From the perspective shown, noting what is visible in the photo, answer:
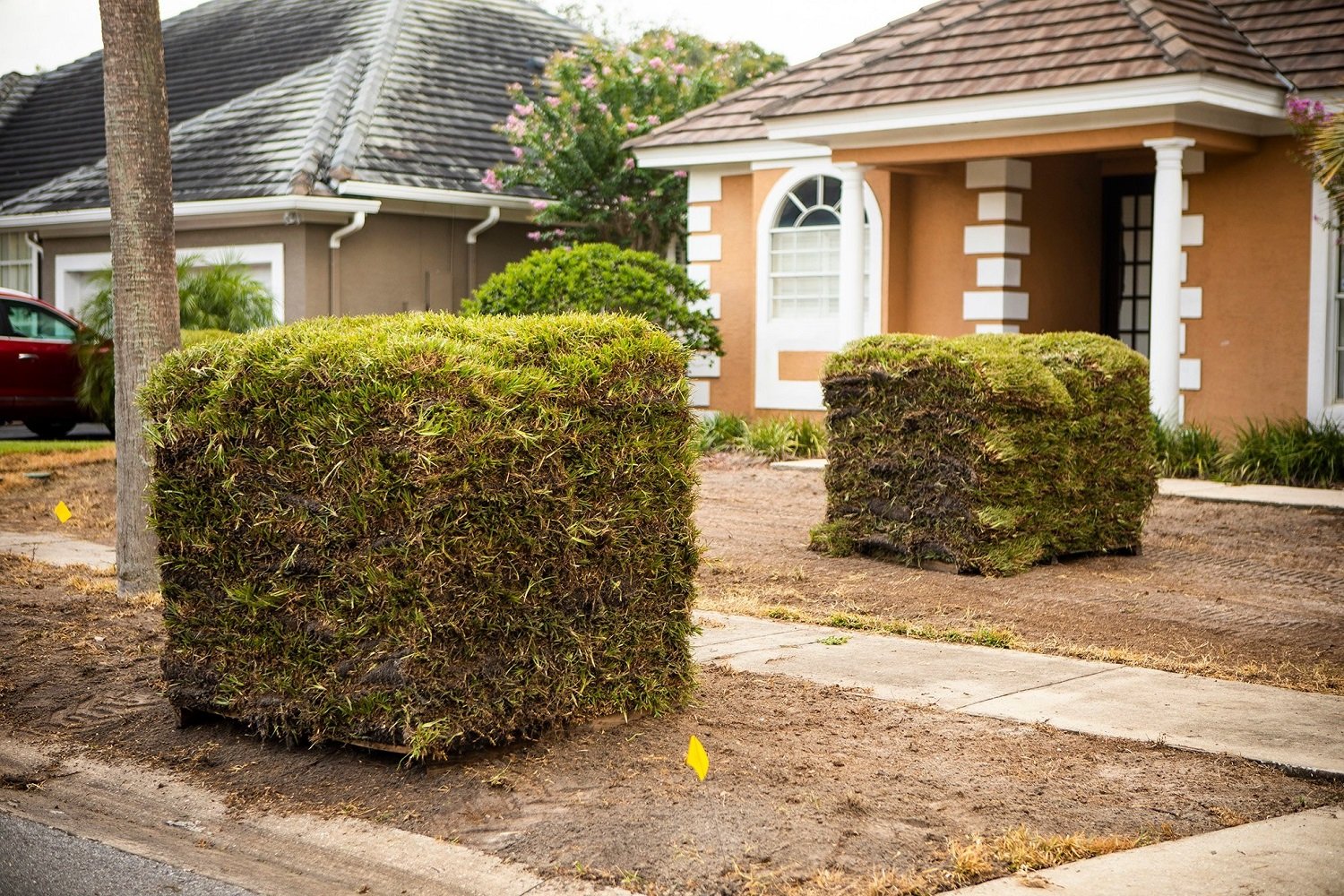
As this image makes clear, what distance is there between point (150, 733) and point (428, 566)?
5.42ft

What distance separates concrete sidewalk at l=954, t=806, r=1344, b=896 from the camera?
14.2 ft

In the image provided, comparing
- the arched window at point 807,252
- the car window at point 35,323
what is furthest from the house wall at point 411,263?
the arched window at point 807,252

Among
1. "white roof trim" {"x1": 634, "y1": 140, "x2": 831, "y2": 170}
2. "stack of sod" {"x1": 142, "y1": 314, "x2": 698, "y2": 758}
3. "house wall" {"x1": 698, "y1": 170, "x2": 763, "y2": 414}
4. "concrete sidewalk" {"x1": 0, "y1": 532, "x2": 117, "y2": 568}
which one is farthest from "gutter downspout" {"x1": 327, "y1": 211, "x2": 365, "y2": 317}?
"stack of sod" {"x1": 142, "y1": 314, "x2": 698, "y2": 758}

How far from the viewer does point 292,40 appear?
25.0m

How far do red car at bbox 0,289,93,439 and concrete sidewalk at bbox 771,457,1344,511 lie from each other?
10.7m

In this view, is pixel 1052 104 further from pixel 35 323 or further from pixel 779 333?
pixel 35 323

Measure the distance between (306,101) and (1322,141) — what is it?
1463 centimetres

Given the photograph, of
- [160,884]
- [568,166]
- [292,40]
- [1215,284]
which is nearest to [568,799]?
[160,884]

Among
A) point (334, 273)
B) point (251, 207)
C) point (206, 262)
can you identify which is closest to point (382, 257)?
point (334, 273)

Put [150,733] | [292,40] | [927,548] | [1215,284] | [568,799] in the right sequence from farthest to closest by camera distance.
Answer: [292,40], [1215,284], [927,548], [150,733], [568,799]

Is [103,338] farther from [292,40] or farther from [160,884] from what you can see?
[160,884]

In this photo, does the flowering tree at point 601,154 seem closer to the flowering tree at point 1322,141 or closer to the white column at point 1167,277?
the white column at point 1167,277

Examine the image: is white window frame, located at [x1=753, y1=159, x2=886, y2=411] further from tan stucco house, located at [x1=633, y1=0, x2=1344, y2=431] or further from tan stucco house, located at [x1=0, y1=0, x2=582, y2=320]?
tan stucco house, located at [x1=0, y1=0, x2=582, y2=320]

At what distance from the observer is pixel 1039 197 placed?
1689 centimetres
